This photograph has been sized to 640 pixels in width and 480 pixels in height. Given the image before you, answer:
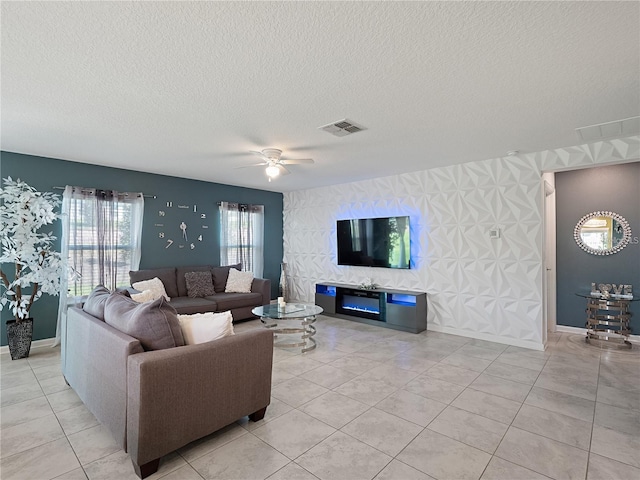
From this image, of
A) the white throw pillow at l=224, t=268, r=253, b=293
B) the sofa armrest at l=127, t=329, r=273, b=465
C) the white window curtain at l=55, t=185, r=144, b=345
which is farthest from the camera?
the white throw pillow at l=224, t=268, r=253, b=293

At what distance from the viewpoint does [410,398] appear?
9.52 ft

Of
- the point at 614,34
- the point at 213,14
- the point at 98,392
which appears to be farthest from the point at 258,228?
the point at 614,34

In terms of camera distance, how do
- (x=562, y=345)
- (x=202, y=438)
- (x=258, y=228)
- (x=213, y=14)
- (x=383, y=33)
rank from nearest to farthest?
(x=213, y=14) < (x=383, y=33) < (x=202, y=438) < (x=562, y=345) < (x=258, y=228)

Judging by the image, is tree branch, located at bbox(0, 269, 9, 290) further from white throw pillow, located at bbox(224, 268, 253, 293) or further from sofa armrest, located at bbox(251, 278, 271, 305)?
sofa armrest, located at bbox(251, 278, 271, 305)

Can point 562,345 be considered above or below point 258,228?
below

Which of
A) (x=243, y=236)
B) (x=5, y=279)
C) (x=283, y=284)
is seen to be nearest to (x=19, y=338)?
(x=5, y=279)

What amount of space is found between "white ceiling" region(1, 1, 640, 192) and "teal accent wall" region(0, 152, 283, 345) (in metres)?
0.70

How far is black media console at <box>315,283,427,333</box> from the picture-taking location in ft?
16.6

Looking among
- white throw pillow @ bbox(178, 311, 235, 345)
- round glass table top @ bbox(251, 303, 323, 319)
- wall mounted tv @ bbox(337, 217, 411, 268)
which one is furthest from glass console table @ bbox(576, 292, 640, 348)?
white throw pillow @ bbox(178, 311, 235, 345)

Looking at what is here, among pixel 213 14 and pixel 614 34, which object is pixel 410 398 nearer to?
pixel 614 34

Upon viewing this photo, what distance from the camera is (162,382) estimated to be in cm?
193

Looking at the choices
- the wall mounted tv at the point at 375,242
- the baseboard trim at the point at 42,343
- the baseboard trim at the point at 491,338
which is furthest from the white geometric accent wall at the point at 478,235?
the baseboard trim at the point at 42,343

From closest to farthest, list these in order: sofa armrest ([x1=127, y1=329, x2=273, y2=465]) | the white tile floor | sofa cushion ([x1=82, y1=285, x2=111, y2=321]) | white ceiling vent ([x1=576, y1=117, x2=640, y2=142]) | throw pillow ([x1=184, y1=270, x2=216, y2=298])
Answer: sofa armrest ([x1=127, y1=329, x2=273, y2=465]) < the white tile floor < sofa cushion ([x1=82, y1=285, x2=111, y2=321]) < white ceiling vent ([x1=576, y1=117, x2=640, y2=142]) < throw pillow ([x1=184, y1=270, x2=216, y2=298])

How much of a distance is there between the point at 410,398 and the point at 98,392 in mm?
2513
